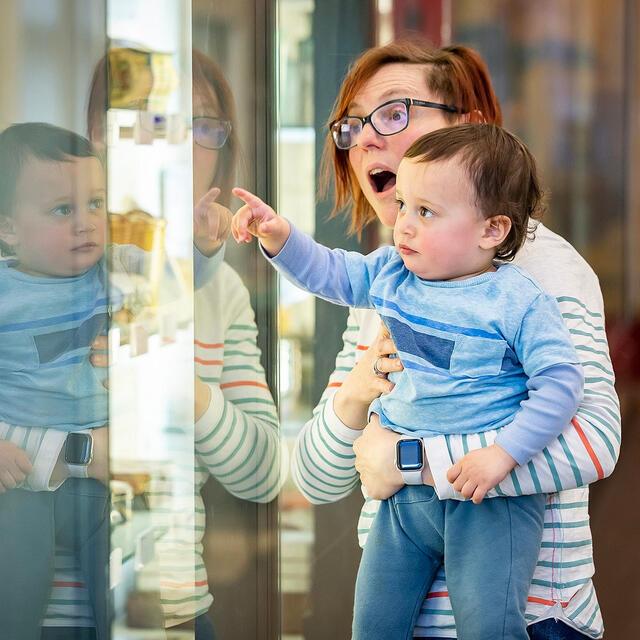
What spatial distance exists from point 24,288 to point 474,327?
463 millimetres

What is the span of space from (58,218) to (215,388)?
1.13ft

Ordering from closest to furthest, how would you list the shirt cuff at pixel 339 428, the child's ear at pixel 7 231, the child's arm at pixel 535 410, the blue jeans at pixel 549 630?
the child's ear at pixel 7 231
the child's arm at pixel 535 410
the blue jeans at pixel 549 630
the shirt cuff at pixel 339 428

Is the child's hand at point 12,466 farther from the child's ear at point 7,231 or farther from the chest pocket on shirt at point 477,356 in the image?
the chest pocket on shirt at point 477,356

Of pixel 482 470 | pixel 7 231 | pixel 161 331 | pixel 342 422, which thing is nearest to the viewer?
pixel 7 231

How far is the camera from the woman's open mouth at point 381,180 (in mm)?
1364

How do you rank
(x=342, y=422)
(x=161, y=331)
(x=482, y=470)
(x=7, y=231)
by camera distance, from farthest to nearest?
(x=342, y=422)
(x=161, y=331)
(x=482, y=470)
(x=7, y=231)

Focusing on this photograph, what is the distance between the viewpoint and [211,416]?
126 cm

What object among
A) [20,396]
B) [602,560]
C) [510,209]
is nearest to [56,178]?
[20,396]

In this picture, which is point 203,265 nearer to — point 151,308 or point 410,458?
point 151,308

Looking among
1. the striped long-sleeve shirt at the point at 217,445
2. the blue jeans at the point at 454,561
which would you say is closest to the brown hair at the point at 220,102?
the striped long-sleeve shirt at the point at 217,445

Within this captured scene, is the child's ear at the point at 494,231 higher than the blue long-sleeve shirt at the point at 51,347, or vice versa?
the child's ear at the point at 494,231

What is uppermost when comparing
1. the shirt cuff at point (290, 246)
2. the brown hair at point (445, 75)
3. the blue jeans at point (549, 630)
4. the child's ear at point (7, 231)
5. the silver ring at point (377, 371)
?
the brown hair at point (445, 75)

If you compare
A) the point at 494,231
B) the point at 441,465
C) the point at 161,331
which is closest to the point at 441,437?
the point at 441,465

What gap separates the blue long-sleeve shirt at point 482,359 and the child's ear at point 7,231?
0.33 m
